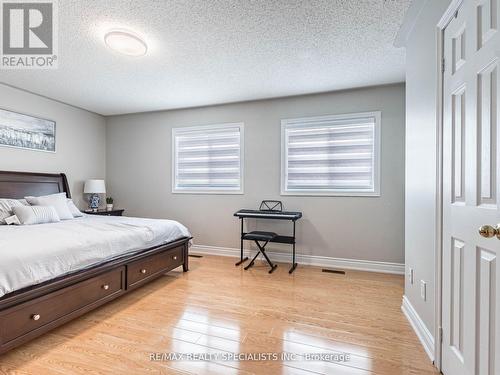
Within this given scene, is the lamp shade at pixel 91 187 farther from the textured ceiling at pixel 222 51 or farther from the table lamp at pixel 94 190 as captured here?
the textured ceiling at pixel 222 51

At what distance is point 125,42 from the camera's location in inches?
91.2

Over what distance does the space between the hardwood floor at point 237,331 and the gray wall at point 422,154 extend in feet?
1.20

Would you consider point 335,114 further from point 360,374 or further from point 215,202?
point 360,374

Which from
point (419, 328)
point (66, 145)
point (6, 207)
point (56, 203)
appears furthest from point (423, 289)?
point (66, 145)

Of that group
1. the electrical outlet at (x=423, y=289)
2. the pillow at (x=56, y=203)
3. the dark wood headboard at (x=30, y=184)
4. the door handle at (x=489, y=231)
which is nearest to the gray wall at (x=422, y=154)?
the electrical outlet at (x=423, y=289)

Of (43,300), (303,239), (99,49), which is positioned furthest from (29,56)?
(303,239)

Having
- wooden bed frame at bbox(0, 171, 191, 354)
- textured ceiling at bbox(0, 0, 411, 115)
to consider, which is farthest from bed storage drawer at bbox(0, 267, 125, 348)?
textured ceiling at bbox(0, 0, 411, 115)

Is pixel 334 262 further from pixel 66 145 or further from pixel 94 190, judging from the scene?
pixel 66 145

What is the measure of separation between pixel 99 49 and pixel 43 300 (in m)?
2.36

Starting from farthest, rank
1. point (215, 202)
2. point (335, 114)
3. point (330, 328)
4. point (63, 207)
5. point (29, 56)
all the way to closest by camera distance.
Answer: point (215, 202)
point (335, 114)
point (63, 207)
point (29, 56)
point (330, 328)

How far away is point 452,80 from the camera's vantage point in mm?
1432

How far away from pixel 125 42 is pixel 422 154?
8.98 ft

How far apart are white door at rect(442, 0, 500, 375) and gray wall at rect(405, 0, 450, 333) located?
0.18 m

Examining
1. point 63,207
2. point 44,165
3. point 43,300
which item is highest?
point 44,165
